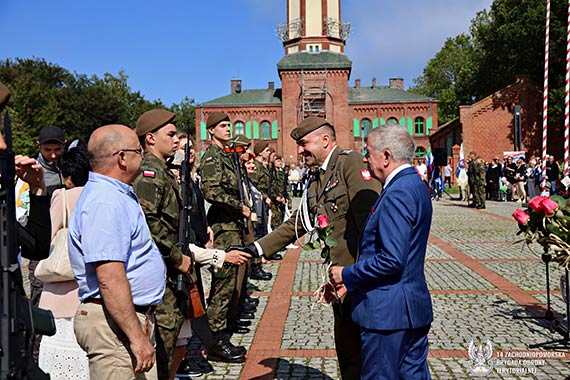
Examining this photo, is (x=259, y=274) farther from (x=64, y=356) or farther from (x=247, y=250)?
(x=64, y=356)

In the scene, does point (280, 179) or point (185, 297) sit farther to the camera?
point (280, 179)

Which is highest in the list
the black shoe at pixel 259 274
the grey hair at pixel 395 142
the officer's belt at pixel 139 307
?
the grey hair at pixel 395 142

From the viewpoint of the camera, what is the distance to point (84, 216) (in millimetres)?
3111

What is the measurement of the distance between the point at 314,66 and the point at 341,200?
6108 cm

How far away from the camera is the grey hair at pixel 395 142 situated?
12.2 feet

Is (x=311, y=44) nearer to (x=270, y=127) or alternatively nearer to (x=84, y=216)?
(x=270, y=127)

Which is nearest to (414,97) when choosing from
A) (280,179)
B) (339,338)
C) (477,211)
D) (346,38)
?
(346,38)

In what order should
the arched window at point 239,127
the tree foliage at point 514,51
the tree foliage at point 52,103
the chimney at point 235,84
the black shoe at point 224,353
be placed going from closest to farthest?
1. the black shoe at point 224,353
2. the tree foliage at point 514,51
3. the tree foliage at point 52,103
4. the arched window at point 239,127
5. the chimney at point 235,84

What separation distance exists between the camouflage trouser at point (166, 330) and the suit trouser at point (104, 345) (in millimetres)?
774

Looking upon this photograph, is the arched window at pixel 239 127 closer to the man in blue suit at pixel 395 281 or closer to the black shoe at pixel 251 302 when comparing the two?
the black shoe at pixel 251 302

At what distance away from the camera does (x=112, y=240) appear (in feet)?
9.95

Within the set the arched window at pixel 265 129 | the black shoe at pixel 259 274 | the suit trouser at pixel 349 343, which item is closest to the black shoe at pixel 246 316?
the black shoe at pixel 259 274

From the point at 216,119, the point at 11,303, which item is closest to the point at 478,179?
the point at 216,119

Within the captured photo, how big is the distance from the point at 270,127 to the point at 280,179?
54.1m
